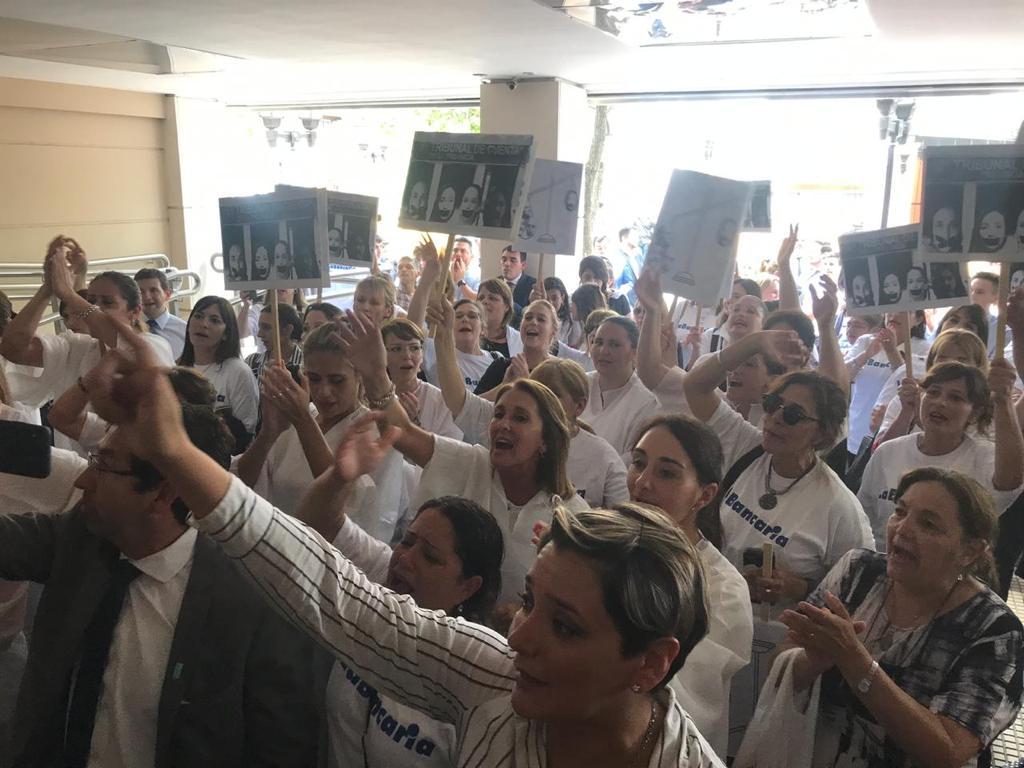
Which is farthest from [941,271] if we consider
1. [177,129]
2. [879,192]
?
[879,192]

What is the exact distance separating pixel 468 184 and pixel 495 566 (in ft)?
7.72

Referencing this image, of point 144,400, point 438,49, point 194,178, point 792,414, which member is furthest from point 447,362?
point 194,178

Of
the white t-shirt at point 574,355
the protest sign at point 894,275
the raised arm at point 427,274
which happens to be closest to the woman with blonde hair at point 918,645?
the protest sign at point 894,275

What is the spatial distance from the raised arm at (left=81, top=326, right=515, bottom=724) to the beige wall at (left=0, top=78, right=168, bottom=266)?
9148 mm

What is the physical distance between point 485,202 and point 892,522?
240cm

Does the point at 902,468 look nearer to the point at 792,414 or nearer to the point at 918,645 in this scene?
the point at 792,414

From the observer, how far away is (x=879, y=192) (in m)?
14.3

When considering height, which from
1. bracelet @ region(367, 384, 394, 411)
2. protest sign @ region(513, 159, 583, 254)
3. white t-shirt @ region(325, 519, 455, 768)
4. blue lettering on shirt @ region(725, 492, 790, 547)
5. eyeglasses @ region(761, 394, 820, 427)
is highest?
protest sign @ region(513, 159, 583, 254)

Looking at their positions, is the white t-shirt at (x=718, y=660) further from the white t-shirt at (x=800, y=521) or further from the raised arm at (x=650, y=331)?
the raised arm at (x=650, y=331)

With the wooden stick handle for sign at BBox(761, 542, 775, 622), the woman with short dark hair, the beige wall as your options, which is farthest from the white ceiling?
the wooden stick handle for sign at BBox(761, 542, 775, 622)

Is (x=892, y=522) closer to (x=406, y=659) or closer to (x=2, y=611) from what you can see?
(x=406, y=659)

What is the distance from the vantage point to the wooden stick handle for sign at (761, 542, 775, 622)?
2461mm

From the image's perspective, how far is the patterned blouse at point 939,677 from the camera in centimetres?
188

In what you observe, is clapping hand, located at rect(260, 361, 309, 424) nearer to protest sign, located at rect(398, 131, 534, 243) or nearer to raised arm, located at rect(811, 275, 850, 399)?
protest sign, located at rect(398, 131, 534, 243)
